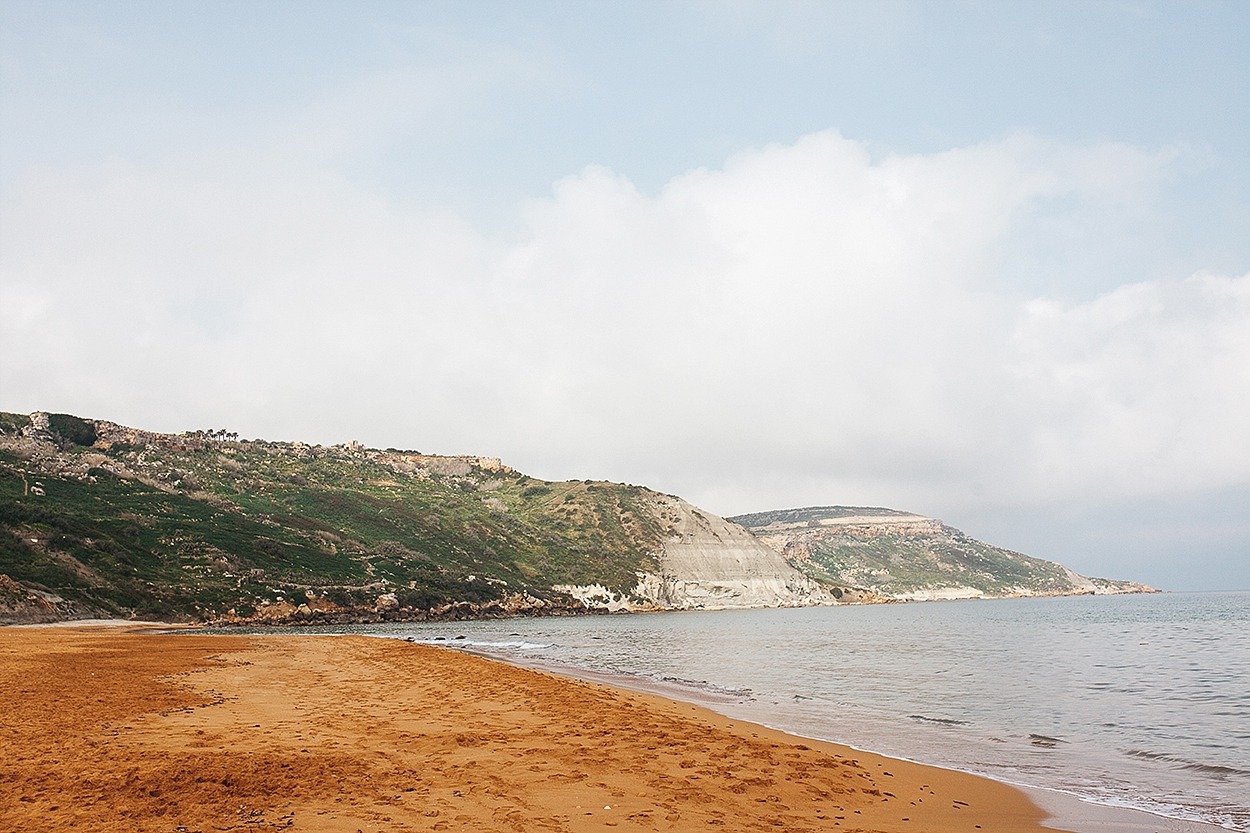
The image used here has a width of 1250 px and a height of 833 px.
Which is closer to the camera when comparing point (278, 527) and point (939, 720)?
point (939, 720)

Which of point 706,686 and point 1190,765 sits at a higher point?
point 1190,765

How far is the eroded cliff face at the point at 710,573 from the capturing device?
12769 centimetres

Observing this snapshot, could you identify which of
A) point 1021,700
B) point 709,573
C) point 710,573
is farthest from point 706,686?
point 710,573

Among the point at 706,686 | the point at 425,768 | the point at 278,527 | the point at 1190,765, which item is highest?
the point at 278,527

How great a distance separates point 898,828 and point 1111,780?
21.1 feet

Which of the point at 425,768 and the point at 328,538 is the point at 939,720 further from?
the point at 328,538

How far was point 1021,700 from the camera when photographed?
22.7 m

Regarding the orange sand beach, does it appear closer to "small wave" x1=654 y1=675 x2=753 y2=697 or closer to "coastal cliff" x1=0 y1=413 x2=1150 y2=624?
"small wave" x1=654 y1=675 x2=753 y2=697

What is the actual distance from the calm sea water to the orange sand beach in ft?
8.00

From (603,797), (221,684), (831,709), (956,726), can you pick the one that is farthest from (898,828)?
(221,684)

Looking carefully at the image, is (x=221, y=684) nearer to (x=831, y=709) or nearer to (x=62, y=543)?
(x=831, y=709)

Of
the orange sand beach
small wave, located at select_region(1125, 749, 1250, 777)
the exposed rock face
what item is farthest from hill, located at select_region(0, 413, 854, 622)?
small wave, located at select_region(1125, 749, 1250, 777)

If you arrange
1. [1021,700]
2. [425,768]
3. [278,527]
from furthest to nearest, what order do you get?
[278,527]
[1021,700]
[425,768]

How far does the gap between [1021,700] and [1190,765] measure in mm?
9055
